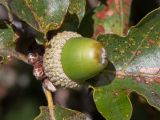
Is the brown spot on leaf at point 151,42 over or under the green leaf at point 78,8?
under

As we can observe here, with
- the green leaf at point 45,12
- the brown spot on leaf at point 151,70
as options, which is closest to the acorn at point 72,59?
the green leaf at point 45,12

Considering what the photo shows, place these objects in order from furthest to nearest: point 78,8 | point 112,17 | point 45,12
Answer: point 112,17
point 78,8
point 45,12

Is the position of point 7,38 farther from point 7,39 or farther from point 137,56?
point 137,56

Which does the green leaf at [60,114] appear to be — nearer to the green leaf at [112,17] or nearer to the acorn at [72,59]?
the acorn at [72,59]

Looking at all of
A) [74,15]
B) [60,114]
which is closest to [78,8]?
[74,15]

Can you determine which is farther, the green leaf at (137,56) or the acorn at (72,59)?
the green leaf at (137,56)

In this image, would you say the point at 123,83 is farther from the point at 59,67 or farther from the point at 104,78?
the point at 59,67

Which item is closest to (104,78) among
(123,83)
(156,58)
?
(123,83)
